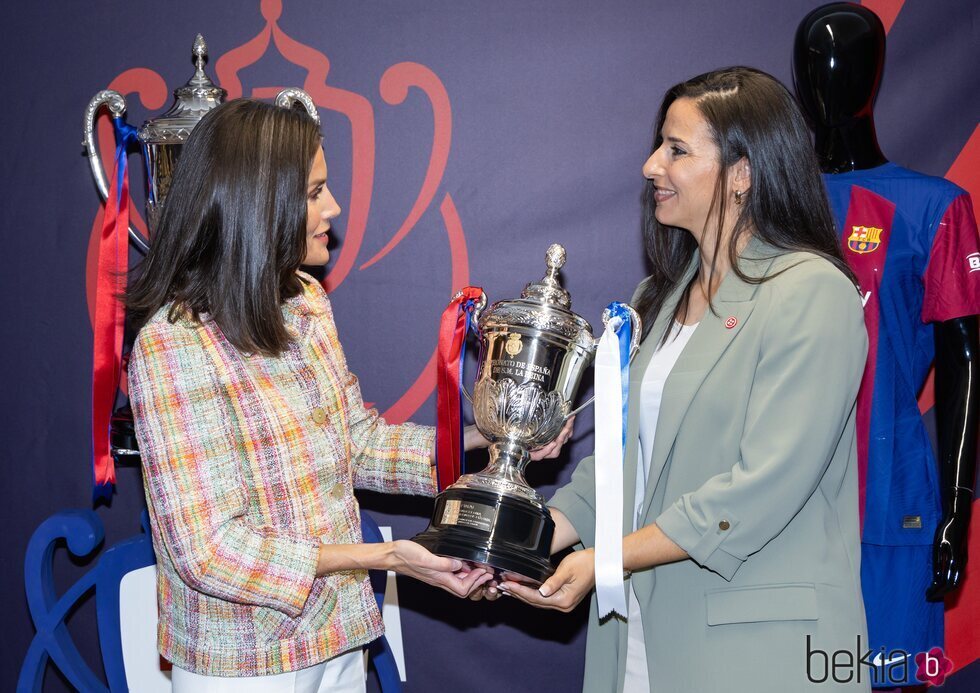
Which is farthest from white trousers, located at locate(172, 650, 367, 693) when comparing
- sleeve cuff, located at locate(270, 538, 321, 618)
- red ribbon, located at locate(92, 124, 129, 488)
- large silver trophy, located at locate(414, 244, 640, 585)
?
red ribbon, located at locate(92, 124, 129, 488)

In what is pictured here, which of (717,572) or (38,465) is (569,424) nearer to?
(717,572)

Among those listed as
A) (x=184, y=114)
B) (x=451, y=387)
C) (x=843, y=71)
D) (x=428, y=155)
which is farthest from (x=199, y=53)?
(x=843, y=71)

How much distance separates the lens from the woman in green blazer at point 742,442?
1.37 m

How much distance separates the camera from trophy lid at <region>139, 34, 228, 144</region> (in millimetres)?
1935

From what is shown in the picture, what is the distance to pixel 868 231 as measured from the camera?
1896mm

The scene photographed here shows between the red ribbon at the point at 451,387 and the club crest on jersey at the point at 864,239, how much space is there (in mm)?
768

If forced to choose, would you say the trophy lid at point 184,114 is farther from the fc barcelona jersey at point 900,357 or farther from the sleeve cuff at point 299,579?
the fc barcelona jersey at point 900,357

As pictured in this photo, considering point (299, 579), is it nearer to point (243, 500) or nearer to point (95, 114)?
point (243, 500)

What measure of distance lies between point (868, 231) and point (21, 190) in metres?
2.03

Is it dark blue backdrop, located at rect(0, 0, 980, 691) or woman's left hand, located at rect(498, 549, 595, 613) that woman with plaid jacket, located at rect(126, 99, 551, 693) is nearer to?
woman's left hand, located at rect(498, 549, 595, 613)

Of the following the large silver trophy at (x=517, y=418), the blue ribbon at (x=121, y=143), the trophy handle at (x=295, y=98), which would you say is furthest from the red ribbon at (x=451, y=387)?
the blue ribbon at (x=121, y=143)

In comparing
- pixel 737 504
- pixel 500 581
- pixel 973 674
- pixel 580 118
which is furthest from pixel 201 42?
pixel 973 674

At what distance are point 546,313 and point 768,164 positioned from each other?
0.42 m

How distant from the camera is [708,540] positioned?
1385 mm
